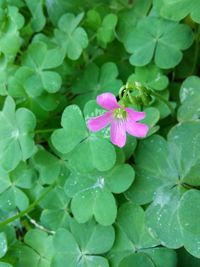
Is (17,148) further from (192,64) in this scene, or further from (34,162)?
(192,64)

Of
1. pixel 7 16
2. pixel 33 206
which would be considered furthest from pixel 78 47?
pixel 33 206

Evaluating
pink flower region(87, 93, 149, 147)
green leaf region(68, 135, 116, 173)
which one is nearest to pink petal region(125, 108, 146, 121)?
pink flower region(87, 93, 149, 147)

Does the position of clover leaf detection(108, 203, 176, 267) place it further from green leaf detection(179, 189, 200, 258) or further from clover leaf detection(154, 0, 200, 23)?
clover leaf detection(154, 0, 200, 23)

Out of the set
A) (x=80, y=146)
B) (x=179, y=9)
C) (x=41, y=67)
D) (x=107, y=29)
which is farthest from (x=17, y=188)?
(x=179, y=9)

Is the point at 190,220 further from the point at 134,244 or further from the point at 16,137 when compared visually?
the point at 16,137

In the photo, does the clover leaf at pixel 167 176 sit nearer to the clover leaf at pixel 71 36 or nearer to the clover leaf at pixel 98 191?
the clover leaf at pixel 98 191

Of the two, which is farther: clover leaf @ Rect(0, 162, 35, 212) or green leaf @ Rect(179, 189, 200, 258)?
clover leaf @ Rect(0, 162, 35, 212)

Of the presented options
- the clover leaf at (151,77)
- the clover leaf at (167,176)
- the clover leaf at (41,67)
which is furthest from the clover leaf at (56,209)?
the clover leaf at (151,77)
